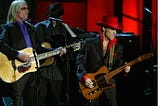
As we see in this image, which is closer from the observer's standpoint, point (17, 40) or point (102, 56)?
point (102, 56)

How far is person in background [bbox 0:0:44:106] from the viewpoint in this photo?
17.4 ft

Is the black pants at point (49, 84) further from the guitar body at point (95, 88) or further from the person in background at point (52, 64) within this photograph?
the guitar body at point (95, 88)

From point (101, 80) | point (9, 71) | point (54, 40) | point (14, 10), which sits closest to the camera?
point (101, 80)

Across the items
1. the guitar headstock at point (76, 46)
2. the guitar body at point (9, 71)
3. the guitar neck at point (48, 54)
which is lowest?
the guitar body at point (9, 71)

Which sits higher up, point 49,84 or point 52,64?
point 52,64

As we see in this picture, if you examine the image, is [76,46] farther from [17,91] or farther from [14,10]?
[17,91]

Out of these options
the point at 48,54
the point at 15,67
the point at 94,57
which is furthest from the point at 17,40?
the point at 94,57

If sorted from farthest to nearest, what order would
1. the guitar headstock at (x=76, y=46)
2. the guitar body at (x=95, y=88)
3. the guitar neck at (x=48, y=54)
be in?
the guitar headstock at (x=76, y=46)
the guitar neck at (x=48, y=54)
the guitar body at (x=95, y=88)

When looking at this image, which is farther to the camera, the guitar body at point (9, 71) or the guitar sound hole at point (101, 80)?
the guitar body at point (9, 71)

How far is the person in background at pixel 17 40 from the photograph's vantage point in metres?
5.29

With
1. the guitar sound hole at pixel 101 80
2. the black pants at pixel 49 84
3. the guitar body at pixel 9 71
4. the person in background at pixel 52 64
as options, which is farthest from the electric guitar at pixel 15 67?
the guitar sound hole at pixel 101 80

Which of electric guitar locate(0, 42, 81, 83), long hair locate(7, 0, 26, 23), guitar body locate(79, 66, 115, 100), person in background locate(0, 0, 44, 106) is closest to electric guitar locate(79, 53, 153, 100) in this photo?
guitar body locate(79, 66, 115, 100)

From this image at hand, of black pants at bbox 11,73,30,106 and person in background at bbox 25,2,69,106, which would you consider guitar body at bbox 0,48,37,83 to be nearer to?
black pants at bbox 11,73,30,106

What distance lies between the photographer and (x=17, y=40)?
5.43 meters
